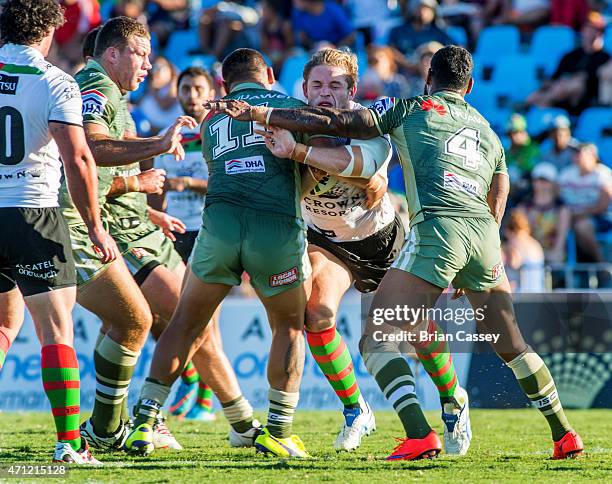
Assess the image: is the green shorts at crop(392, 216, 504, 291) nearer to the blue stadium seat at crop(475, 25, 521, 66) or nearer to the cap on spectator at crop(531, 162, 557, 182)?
the cap on spectator at crop(531, 162, 557, 182)

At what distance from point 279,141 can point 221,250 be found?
2.43 ft

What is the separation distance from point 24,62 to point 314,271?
2.34 m

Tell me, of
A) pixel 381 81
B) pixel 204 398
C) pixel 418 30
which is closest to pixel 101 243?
pixel 204 398

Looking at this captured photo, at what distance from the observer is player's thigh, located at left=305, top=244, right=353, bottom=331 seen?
21.6ft

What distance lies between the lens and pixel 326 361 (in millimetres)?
6738

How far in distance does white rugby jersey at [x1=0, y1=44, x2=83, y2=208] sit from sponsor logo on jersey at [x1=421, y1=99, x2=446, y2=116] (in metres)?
2.08

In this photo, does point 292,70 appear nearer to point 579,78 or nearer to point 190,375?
point 579,78

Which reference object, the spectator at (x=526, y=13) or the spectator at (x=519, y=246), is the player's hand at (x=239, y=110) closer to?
the spectator at (x=519, y=246)

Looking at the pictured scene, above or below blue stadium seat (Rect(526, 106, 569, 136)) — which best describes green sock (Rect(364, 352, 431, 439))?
below

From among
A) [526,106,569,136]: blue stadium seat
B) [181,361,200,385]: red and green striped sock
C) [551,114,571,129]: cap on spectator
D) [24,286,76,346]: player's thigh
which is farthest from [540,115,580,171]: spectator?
[24,286,76,346]: player's thigh

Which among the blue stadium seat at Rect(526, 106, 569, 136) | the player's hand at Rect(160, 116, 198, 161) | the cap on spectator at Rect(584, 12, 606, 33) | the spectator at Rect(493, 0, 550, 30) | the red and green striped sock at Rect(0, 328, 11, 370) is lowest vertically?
the red and green striped sock at Rect(0, 328, 11, 370)

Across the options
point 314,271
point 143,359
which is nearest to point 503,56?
point 143,359

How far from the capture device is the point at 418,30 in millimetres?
15289

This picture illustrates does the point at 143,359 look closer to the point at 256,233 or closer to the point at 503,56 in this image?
the point at 256,233
